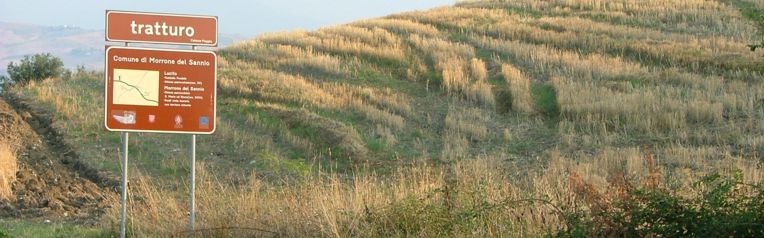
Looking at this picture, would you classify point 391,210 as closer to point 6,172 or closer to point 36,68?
point 6,172

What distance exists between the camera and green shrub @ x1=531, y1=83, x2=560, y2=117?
2603cm

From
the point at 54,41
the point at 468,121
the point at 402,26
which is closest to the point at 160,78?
the point at 468,121

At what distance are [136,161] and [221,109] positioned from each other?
6175mm

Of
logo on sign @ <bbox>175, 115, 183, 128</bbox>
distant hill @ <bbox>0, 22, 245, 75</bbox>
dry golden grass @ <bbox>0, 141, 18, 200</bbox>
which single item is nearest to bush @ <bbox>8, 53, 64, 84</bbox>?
dry golden grass @ <bbox>0, 141, 18, 200</bbox>

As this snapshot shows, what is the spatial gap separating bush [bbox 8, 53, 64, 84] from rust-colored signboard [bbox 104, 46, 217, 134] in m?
34.0

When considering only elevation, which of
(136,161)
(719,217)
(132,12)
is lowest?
(136,161)

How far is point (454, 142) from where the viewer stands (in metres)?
22.5

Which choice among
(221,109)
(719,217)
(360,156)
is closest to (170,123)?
(719,217)

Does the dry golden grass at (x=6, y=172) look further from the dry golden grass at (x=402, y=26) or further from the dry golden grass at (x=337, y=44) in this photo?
the dry golden grass at (x=402, y=26)

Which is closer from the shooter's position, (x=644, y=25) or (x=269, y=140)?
(x=269, y=140)

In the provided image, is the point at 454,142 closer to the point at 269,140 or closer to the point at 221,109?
the point at 269,140

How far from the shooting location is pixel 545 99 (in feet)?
89.2

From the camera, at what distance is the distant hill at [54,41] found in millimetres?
101838

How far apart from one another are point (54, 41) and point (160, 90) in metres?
122
